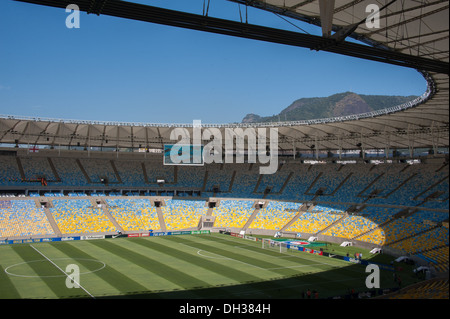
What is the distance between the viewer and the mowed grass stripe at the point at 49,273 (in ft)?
85.1

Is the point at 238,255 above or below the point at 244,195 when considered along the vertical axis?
below

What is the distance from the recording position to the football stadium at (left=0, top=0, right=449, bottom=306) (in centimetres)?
2014

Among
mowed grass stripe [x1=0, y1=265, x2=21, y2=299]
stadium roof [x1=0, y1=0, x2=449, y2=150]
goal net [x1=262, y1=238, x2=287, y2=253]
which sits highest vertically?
stadium roof [x1=0, y1=0, x2=449, y2=150]

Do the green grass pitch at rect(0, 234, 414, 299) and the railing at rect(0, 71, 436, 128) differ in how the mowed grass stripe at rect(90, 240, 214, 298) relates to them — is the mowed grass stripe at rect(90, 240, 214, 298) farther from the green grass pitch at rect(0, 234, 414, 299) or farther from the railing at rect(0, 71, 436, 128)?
the railing at rect(0, 71, 436, 128)

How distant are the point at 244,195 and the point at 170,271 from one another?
2990 cm

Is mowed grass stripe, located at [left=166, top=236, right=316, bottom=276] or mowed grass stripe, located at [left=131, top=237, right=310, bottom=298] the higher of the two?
mowed grass stripe, located at [left=166, top=236, right=316, bottom=276]

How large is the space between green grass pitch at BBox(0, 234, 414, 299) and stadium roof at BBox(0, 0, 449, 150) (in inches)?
607

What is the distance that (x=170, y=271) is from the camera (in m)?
33.0

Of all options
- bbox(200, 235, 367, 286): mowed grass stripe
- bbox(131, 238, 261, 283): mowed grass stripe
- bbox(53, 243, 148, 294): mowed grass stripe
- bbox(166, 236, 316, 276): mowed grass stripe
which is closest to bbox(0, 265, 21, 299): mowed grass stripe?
bbox(53, 243, 148, 294): mowed grass stripe

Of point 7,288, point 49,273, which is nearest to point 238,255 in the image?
point 49,273

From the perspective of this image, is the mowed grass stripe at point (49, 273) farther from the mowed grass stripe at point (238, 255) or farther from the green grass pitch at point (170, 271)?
the mowed grass stripe at point (238, 255)

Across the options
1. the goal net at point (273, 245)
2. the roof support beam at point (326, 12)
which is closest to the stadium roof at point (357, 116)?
the roof support beam at point (326, 12)

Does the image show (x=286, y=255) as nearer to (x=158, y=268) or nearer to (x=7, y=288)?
(x=158, y=268)
